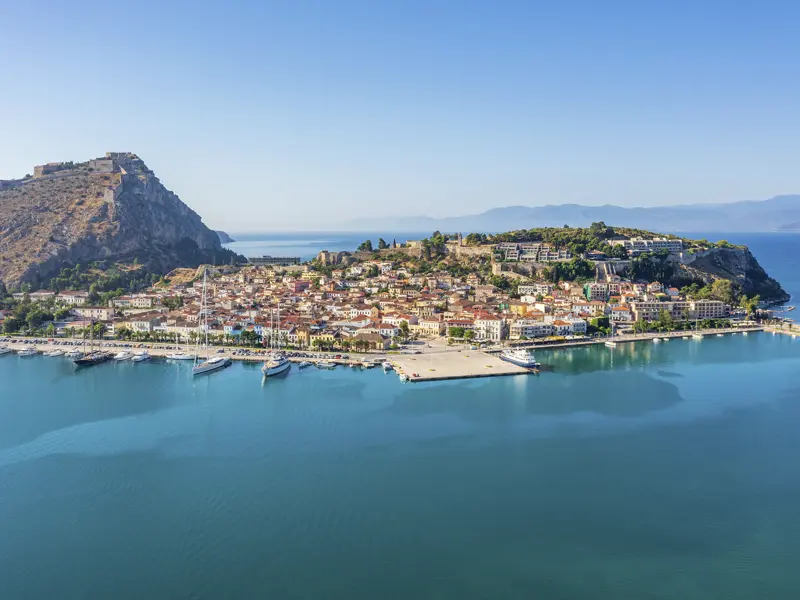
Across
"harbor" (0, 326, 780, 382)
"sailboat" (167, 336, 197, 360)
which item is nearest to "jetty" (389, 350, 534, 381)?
"harbor" (0, 326, 780, 382)

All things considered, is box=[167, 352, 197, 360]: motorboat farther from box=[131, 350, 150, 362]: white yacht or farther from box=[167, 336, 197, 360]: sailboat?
box=[131, 350, 150, 362]: white yacht

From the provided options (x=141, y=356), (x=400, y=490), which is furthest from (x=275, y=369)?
(x=400, y=490)

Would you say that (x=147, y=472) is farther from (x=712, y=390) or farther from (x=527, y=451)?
(x=712, y=390)

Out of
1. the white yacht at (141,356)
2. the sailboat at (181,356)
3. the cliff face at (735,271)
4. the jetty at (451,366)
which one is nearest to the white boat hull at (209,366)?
the sailboat at (181,356)

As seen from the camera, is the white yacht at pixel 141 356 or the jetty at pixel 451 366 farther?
the white yacht at pixel 141 356

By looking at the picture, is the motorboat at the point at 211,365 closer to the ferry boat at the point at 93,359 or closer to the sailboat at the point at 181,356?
the sailboat at the point at 181,356
